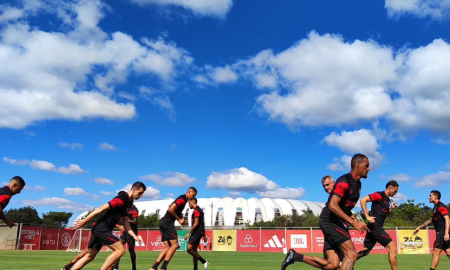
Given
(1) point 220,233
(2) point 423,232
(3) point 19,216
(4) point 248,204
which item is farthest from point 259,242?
(4) point 248,204

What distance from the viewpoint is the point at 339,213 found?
6469mm

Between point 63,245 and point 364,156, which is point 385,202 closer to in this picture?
point 364,156

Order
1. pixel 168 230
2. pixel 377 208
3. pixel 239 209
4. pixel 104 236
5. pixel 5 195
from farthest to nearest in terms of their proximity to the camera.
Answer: pixel 239 209
pixel 168 230
pixel 377 208
pixel 5 195
pixel 104 236

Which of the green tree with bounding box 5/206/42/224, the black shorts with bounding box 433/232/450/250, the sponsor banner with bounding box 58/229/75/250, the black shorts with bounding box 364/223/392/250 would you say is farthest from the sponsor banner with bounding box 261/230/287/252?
the green tree with bounding box 5/206/42/224

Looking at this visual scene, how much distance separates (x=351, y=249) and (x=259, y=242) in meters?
32.9

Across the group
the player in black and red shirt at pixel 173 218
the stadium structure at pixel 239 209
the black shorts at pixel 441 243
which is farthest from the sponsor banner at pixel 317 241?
the stadium structure at pixel 239 209

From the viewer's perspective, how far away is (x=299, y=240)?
37094mm

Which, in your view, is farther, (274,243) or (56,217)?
(56,217)

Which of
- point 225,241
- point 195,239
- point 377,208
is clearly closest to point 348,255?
point 377,208

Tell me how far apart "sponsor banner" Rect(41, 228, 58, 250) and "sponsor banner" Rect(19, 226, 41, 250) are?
57 cm

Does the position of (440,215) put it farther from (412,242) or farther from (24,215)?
(24,215)

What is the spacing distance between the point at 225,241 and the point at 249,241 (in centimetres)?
263

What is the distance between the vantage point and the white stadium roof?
142875mm

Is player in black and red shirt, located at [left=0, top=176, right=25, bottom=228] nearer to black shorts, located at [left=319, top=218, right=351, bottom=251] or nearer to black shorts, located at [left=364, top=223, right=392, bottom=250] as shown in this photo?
black shorts, located at [left=319, top=218, right=351, bottom=251]
